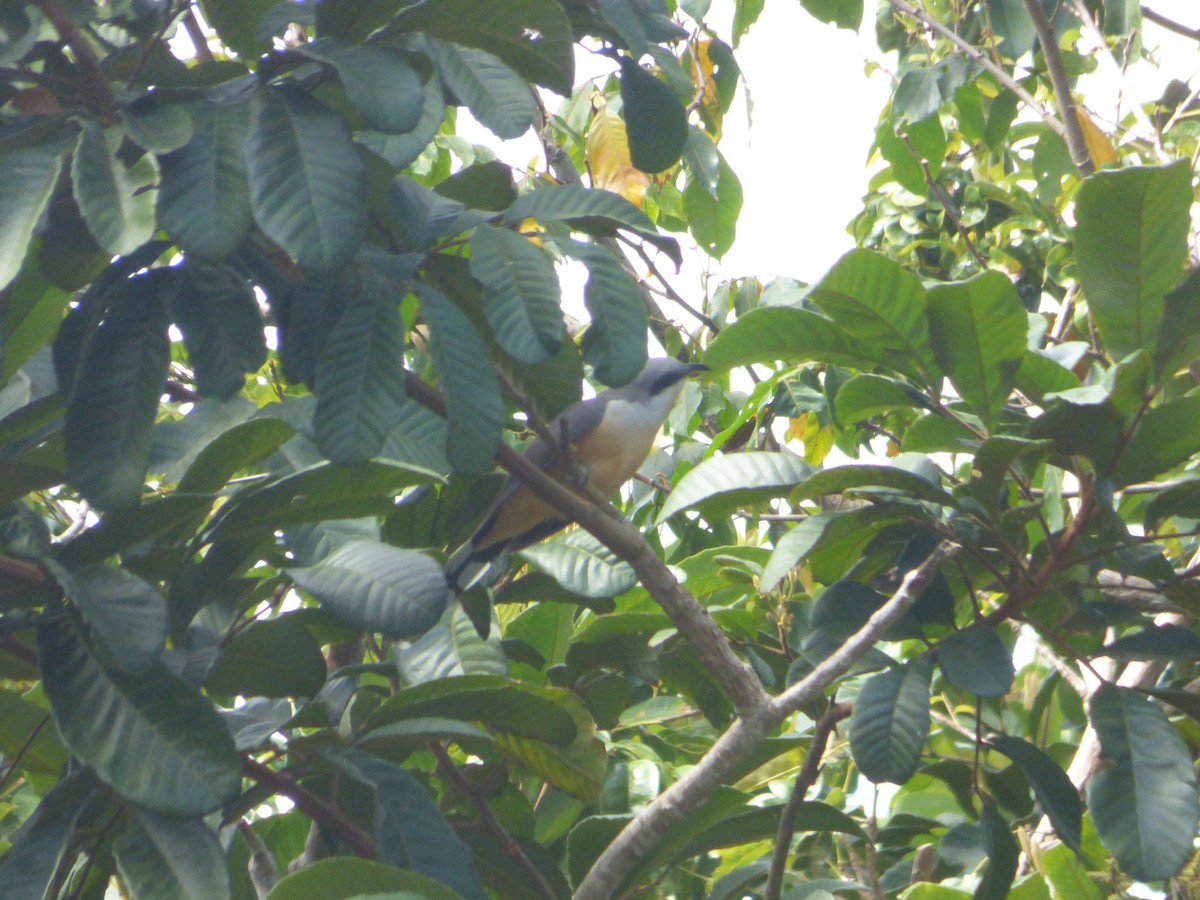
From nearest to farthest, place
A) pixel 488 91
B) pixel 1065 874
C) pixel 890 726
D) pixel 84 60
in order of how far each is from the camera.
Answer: pixel 84 60, pixel 488 91, pixel 890 726, pixel 1065 874

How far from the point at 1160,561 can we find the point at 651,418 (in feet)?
6.20

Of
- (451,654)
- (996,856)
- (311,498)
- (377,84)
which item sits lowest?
(996,856)

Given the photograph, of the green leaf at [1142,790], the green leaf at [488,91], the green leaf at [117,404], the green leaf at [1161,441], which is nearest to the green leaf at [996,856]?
the green leaf at [1142,790]

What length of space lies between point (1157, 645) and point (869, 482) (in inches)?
22.5

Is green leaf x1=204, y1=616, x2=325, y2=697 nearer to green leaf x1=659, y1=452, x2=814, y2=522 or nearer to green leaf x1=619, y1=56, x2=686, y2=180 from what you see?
green leaf x1=659, y1=452, x2=814, y2=522

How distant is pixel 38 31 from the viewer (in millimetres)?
1479

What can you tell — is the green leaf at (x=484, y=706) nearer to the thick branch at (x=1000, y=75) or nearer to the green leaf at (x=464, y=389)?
the green leaf at (x=464, y=389)

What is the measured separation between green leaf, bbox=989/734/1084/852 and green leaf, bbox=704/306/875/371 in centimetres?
72

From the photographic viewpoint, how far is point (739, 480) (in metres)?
2.02

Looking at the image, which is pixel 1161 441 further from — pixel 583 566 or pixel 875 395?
pixel 583 566

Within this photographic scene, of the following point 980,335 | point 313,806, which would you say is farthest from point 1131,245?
point 313,806

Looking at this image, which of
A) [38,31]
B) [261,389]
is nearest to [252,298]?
[38,31]

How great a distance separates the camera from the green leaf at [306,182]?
1.30m

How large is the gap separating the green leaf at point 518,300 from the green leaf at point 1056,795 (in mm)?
1124
